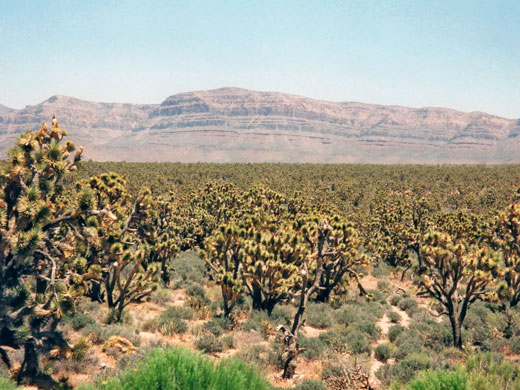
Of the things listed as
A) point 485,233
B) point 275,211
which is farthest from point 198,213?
point 485,233

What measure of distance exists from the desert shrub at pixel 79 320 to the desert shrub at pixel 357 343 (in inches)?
324

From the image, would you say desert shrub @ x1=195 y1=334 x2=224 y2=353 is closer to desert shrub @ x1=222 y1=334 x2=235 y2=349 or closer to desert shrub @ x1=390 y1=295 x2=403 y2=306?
desert shrub @ x1=222 y1=334 x2=235 y2=349

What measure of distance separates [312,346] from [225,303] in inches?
140

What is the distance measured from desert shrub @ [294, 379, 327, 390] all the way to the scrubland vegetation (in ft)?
0.13

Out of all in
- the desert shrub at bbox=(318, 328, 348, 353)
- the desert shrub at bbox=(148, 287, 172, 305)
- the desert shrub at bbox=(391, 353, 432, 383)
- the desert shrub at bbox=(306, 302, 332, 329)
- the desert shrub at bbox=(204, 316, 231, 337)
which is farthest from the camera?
the desert shrub at bbox=(148, 287, 172, 305)

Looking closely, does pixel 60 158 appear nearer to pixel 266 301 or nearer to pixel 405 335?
pixel 266 301

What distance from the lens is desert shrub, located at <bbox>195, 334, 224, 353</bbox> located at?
1059 centimetres

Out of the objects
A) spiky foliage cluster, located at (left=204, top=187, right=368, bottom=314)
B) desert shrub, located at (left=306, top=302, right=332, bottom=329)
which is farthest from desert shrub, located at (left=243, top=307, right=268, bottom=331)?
desert shrub, located at (left=306, top=302, right=332, bottom=329)

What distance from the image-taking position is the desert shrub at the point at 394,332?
1252 cm

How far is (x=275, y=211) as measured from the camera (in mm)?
20797

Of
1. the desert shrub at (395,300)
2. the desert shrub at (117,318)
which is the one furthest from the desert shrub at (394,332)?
the desert shrub at (117,318)

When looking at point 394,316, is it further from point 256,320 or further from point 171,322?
point 171,322

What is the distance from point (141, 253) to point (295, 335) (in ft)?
19.3

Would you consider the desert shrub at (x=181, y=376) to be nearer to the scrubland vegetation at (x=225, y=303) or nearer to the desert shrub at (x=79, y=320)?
the scrubland vegetation at (x=225, y=303)
